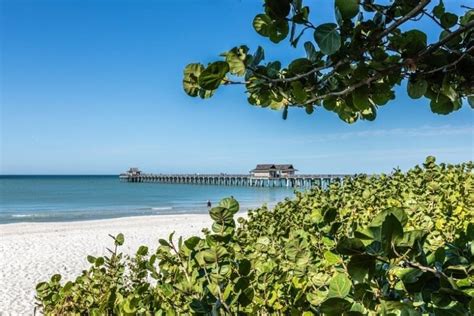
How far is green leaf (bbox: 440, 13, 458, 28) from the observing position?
3.99 ft

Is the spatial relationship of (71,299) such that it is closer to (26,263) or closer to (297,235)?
(297,235)

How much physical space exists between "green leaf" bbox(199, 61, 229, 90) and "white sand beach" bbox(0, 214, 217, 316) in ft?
26.3

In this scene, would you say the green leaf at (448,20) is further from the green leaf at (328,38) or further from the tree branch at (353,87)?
the green leaf at (328,38)

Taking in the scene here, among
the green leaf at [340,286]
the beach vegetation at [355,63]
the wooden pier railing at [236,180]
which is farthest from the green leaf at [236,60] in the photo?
the wooden pier railing at [236,180]

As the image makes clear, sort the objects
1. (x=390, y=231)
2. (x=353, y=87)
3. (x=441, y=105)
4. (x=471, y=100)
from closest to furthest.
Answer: (x=390, y=231), (x=353, y=87), (x=441, y=105), (x=471, y=100)

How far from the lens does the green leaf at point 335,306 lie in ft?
2.76

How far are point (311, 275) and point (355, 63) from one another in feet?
2.21

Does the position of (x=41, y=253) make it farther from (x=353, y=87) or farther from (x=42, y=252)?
(x=353, y=87)

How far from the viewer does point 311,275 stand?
55.6 inches

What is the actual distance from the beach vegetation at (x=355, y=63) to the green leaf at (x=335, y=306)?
51 cm

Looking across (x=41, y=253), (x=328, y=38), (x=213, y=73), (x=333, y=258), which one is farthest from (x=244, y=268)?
(x=41, y=253)

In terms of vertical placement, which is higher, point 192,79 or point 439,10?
point 439,10

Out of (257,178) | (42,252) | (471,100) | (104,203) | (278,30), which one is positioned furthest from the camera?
(257,178)

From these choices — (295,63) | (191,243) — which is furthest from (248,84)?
(191,243)
